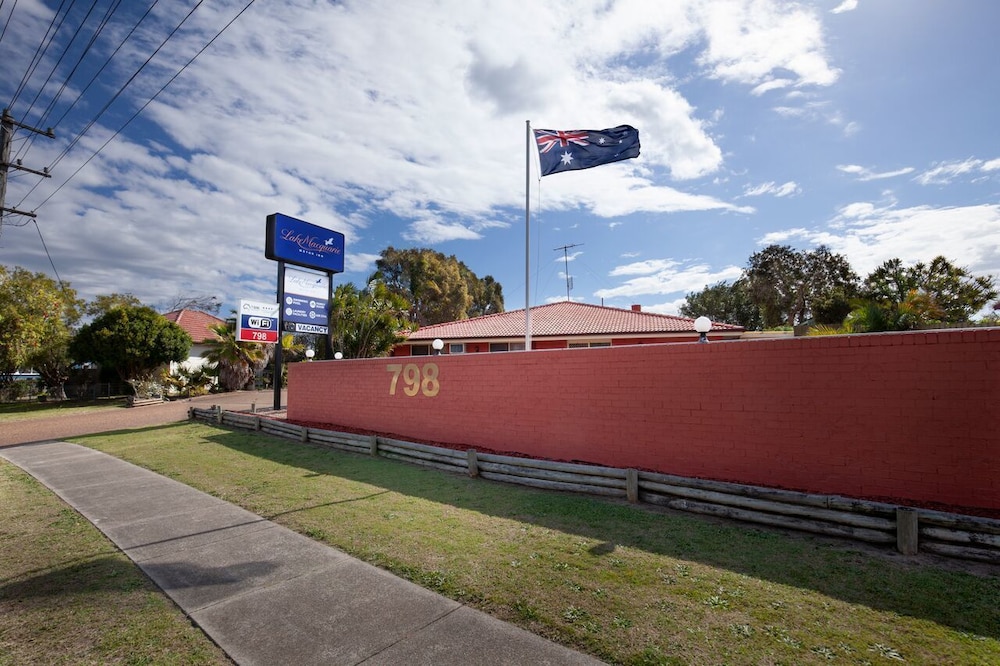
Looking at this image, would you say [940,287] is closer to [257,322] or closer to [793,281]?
[793,281]

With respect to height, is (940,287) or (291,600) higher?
(940,287)

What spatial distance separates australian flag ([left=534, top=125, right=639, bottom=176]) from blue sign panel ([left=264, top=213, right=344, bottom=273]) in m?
9.92

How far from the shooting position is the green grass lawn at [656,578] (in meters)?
3.30

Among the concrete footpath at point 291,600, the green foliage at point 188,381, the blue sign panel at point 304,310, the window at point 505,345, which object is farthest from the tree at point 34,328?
the concrete footpath at point 291,600

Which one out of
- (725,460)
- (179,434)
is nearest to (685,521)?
(725,460)

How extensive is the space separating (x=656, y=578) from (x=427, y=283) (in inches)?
1599

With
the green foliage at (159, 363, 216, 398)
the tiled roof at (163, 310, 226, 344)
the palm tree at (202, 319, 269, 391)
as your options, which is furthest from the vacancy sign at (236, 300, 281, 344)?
the tiled roof at (163, 310, 226, 344)

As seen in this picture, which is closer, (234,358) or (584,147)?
(584,147)

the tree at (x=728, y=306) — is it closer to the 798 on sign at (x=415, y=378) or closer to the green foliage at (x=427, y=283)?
the green foliage at (x=427, y=283)

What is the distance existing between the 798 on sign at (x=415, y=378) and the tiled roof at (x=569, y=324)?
983cm

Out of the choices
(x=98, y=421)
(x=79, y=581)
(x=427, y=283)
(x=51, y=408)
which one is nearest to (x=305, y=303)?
(x=98, y=421)

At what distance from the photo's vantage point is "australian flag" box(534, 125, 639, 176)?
11391mm

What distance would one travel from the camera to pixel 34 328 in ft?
82.2

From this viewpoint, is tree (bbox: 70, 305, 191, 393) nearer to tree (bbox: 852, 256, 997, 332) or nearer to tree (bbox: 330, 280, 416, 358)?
tree (bbox: 330, 280, 416, 358)
